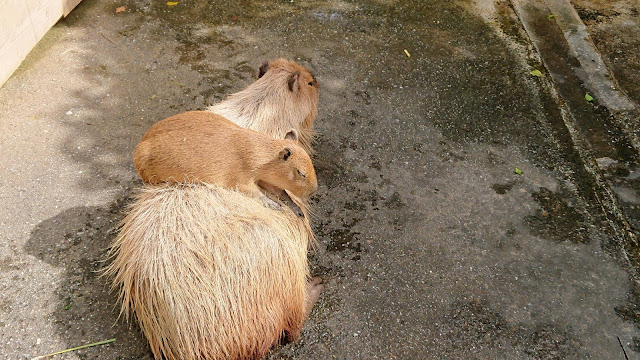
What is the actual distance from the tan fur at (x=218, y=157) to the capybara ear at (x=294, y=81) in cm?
62

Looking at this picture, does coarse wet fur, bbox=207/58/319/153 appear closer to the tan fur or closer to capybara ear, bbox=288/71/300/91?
capybara ear, bbox=288/71/300/91

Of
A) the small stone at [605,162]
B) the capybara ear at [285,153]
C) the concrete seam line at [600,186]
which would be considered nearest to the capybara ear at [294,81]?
the capybara ear at [285,153]

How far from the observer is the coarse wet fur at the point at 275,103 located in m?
3.37

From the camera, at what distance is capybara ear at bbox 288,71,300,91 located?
344cm

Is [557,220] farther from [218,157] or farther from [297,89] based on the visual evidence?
[218,157]

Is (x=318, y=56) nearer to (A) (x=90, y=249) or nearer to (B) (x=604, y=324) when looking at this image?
(A) (x=90, y=249)

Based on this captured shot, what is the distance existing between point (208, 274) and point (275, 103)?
4.35 feet

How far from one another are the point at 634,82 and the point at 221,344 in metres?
3.73

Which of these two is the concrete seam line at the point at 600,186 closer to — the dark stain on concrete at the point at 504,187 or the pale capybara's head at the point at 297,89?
the dark stain on concrete at the point at 504,187

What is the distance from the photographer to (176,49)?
4379 mm

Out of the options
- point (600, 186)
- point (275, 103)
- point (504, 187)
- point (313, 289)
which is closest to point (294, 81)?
point (275, 103)

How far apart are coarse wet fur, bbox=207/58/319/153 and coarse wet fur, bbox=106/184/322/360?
2.46 feet

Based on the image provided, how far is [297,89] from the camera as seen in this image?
3486mm

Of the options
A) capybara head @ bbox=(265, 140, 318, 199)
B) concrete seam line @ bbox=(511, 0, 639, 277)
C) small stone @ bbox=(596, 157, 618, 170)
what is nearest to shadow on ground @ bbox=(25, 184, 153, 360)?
capybara head @ bbox=(265, 140, 318, 199)
